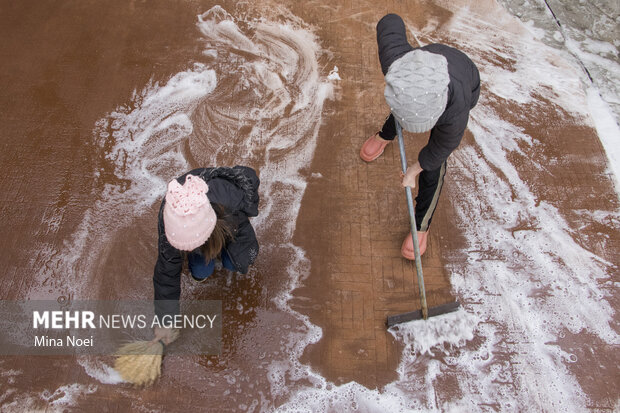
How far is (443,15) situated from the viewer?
4.23 metres

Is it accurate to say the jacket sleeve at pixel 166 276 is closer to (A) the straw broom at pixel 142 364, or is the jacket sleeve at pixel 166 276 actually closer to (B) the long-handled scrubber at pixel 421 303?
(A) the straw broom at pixel 142 364

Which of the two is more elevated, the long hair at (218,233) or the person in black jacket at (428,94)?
the person in black jacket at (428,94)

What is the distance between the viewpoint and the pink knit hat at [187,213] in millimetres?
1901

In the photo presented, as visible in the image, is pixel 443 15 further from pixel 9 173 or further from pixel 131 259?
pixel 9 173

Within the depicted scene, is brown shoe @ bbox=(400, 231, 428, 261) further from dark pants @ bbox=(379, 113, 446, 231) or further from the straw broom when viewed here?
the straw broom

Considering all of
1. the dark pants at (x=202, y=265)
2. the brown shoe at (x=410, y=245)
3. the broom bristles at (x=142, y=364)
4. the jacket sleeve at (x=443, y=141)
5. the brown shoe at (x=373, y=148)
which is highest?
the jacket sleeve at (x=443, y=141)

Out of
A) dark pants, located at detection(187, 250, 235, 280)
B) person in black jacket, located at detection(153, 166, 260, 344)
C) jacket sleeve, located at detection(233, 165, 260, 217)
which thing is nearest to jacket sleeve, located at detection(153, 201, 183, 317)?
person in black jacket, located at detection(153, 166, 260, 344)

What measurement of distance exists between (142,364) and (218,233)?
1042 mm

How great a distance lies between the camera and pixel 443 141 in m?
2.31

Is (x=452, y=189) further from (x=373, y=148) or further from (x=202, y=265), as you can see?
(x=202, y=265)

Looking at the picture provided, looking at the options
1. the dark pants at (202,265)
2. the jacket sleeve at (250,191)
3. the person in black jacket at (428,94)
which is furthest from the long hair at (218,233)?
the person in black jacket at (428,94)

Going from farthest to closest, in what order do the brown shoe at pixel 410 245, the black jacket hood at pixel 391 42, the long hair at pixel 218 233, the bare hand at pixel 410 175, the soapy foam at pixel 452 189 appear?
the brown shoe at pixel 410 245
the soapy foam at pixel 452 189
the bare hand at pixel 410 175
the black jacket hood at pixel 391 42
the long hair at pixel 218 233

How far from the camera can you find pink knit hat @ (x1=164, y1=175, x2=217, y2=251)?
6.24ft

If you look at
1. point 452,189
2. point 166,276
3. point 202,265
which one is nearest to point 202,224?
point 166,276
